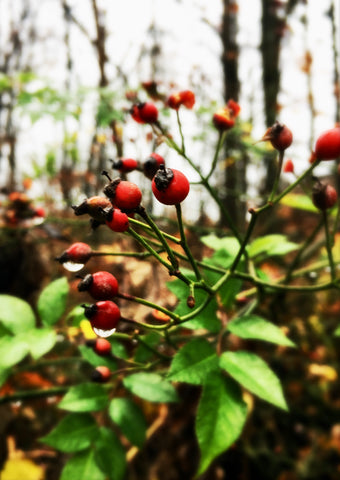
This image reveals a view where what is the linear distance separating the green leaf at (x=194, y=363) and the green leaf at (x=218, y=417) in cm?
3

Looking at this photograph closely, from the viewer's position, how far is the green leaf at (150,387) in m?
1.00

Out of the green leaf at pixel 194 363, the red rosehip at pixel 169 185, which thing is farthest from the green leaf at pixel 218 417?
the red rosehip at pixel 169 185

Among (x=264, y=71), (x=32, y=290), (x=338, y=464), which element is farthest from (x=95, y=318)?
(x=264, y=71)

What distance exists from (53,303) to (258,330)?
66cm

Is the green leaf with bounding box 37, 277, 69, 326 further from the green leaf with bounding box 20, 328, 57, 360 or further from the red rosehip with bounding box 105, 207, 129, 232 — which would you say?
the red rosehip with bounding box 105, 207, 129, 232

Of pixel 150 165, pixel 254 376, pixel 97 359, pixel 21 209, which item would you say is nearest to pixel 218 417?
pixel 254 376

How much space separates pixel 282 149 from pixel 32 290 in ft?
8.08

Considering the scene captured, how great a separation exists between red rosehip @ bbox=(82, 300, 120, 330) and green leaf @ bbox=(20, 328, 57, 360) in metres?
0.41

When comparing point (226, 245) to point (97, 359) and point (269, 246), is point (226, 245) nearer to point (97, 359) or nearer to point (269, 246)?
point (269, 246)

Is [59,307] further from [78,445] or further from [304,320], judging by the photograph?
[304,320]

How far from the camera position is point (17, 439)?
2309mm

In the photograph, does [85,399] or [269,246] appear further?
[269,246]

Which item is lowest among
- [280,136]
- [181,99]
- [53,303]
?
[53,303]

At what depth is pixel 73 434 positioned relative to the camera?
1021mm
